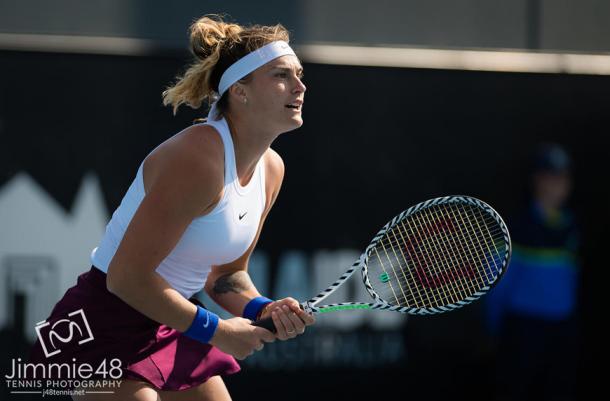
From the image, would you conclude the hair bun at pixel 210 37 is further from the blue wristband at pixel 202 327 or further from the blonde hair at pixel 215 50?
the blue wristband at pixel 202 327

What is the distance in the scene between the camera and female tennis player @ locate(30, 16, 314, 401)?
7.52ft

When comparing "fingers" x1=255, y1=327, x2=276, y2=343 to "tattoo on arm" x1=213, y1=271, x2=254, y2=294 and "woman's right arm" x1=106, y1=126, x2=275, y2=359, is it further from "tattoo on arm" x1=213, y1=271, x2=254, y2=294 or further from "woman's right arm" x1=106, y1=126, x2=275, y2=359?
"tattoo on arm" x1=213, y1=271, x2=254, y2=294

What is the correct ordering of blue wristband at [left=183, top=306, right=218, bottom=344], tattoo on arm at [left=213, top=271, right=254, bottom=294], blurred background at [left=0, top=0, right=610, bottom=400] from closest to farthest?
blue wristband at [left=183, top=306, right=218, bottom=344] → tattoo on arm at [left=213, top=271, right=254, bottom=294] → blurred background at [left=0, top=0, right=610, bottom=400]

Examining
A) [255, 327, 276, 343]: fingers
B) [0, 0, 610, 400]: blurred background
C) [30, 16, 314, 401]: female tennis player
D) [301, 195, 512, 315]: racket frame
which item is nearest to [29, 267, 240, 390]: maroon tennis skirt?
[30, 16, 314, 401]: female tennis player

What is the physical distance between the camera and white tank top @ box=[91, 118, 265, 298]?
2.41 metres

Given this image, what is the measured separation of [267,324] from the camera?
248 cm

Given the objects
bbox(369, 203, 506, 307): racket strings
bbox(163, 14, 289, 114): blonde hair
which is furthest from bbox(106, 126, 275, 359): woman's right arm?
bbox(369, 203, 506, 307): racket strings

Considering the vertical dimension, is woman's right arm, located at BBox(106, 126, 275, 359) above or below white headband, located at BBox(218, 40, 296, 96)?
below

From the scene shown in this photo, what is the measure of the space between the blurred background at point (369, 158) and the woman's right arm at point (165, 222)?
1833 mm

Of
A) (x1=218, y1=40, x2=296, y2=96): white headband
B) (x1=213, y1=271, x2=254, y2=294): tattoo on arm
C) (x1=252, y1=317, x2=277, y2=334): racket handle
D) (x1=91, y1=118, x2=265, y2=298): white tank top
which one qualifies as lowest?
(x1=252, y1=317, x2=277, y2=334): racket handle

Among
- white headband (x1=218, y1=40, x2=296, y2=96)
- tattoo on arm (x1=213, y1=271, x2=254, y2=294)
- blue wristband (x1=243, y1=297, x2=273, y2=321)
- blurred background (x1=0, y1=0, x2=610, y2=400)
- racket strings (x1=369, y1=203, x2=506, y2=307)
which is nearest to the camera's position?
white headband (x1=218, y1=40, x2=296, y2=96)

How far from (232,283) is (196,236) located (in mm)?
400

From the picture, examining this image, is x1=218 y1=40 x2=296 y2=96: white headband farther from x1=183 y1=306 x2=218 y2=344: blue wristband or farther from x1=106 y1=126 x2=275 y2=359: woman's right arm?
x1=183 y1=306 x2=218 y2=344: blue wristband

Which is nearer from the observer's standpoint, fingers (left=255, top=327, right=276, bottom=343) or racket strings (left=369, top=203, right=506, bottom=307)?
fingers (left=255, top=327, right=276, bottom=343)
